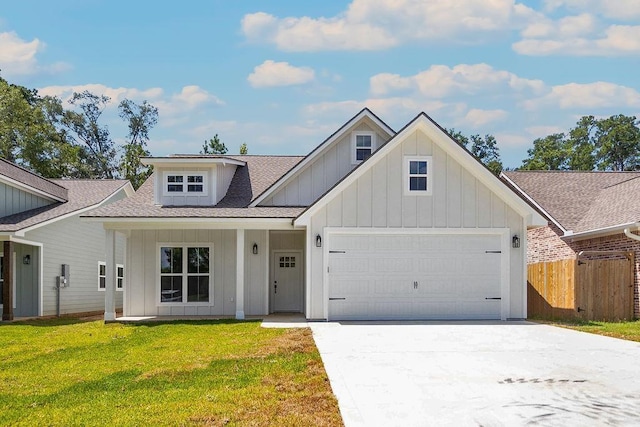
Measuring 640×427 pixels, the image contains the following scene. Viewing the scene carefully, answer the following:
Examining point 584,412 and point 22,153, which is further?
point 22,153

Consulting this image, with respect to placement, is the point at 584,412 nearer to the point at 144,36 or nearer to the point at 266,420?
the point at 266,420

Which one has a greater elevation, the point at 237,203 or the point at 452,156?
the point at 452,156

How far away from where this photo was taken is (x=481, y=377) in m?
8.18

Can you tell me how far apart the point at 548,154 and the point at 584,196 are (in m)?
29.8

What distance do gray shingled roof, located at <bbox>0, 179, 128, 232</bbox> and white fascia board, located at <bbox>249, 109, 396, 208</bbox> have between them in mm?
6229

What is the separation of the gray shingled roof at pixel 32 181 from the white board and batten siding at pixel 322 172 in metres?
7.90

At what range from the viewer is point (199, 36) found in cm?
2214

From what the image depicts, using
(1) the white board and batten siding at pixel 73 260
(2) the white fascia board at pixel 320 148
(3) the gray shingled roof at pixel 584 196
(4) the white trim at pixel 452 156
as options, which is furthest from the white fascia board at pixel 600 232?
(1) the white board and batten siding at pixel 73 260

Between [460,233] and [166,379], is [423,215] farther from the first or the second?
[166,379]

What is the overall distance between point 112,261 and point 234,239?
322cm

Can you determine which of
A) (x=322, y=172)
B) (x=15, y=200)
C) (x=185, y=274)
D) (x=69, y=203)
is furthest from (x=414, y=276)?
(x=15, y=200)

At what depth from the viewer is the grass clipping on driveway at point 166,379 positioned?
638 centimetres

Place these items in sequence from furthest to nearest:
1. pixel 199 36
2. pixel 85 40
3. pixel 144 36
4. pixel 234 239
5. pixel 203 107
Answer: pixel 203 107
pixel 85 40
pixel 144 36
pixel 199 36
pixel 234 239

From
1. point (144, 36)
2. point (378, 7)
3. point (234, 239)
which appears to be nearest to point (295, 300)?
point (234, 239)
